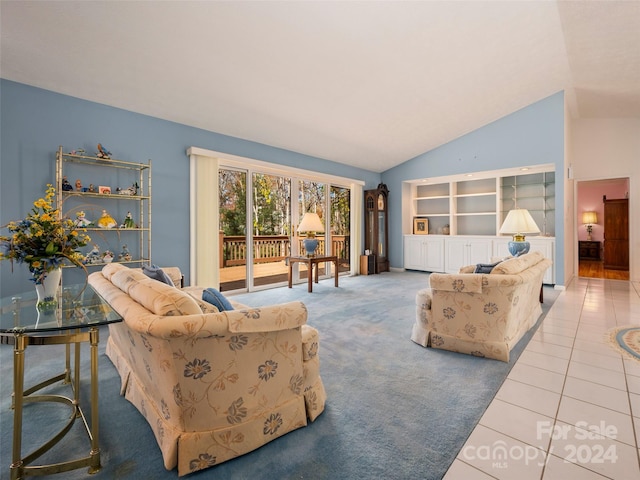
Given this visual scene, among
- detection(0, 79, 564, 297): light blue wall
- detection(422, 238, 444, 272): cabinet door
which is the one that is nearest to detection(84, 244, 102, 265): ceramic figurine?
detection(0, 79, 564, 297): light blue wall

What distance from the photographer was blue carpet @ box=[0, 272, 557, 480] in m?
1.36

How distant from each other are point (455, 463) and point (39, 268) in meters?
2.32

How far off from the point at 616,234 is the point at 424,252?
4655 mm

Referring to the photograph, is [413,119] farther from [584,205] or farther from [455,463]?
[584,205]

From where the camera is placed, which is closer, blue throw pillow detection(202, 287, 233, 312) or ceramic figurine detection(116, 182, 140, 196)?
blue throw pillow detection(202, 287, 233, 312)

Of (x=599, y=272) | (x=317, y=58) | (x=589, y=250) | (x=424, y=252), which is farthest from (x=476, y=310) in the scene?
(x=589, y=250)

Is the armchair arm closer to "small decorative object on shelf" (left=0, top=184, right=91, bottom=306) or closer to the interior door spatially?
"small decorative object on shelf" (left=0, top=184, right=91, bottom=306)

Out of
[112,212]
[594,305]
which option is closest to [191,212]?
[112,212]

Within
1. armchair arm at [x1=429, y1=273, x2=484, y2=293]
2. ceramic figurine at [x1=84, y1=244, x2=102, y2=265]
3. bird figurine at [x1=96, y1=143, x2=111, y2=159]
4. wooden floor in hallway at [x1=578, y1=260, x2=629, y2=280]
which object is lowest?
wooden floor in hallway at [x1=578, y1=260, x2=629, y2=280]

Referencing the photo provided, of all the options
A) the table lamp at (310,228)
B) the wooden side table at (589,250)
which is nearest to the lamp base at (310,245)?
the table lamp at (310,228)

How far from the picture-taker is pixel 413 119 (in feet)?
17.8

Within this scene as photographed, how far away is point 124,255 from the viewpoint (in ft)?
12.0

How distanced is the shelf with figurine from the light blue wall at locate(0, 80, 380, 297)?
0.44 ft

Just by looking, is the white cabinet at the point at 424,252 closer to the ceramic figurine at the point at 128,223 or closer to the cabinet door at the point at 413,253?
the cabinet door at the point at 413,253
